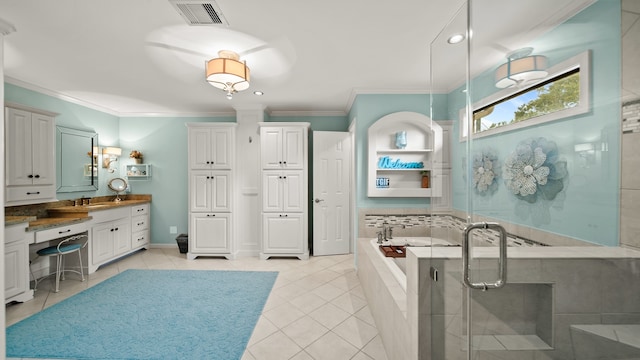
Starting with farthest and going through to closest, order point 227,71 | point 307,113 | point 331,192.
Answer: point 307,113, point 331,192, point 227,71

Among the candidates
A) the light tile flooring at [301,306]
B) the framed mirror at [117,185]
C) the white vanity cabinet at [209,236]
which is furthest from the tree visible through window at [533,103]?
the framed mirror at [117,185]

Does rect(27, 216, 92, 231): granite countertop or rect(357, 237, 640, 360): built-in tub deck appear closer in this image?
rect(357, 237, 640, 360): built-in tub deck

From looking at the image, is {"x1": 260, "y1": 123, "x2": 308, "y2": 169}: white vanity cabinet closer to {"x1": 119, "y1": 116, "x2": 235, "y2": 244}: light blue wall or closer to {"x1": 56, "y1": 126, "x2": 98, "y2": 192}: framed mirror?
{"x1": 119, "y1": 116, "x2": 235, "y2": 244}: light blue wall

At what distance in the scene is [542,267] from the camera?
846mm

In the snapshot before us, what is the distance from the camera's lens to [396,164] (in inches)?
121

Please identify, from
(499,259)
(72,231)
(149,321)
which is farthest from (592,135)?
(72,231)

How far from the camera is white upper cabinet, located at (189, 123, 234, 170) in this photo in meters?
3.72

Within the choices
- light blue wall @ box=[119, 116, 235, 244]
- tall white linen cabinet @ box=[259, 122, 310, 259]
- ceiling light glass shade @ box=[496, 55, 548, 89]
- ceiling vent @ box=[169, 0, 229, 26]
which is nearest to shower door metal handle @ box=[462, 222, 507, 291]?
ceiling light glass shade @ box=[496, 55, 548, 89]

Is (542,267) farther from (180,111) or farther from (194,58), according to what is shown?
(180,111)

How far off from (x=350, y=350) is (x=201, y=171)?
3.23 meters

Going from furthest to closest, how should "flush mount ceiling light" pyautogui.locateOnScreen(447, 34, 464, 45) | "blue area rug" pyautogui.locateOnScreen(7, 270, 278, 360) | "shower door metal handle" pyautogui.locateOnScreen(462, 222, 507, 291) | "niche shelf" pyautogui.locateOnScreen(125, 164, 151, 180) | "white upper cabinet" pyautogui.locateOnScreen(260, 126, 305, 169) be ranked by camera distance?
"niche shelf" pyautogui.locateOnScreen(125, 164, 151, 180) < "white upper cabinet" pyautogui.locateOnScreen(260, 126, 305, 169) < "blue area rug" pyautogui.locateOnScreen(7, 270, 278, 360) < "flush mount ceiling light" pyautogui.locateOnScreen(447, 34, 464, 45) < "shower door metal handle" pyautogui.locateOnScreen(462, 222, 507, 291)

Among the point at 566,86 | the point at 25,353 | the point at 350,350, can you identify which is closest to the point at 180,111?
the point at 25,353

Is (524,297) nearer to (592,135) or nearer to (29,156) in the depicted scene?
(592,135)

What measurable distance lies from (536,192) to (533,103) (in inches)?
12.9
